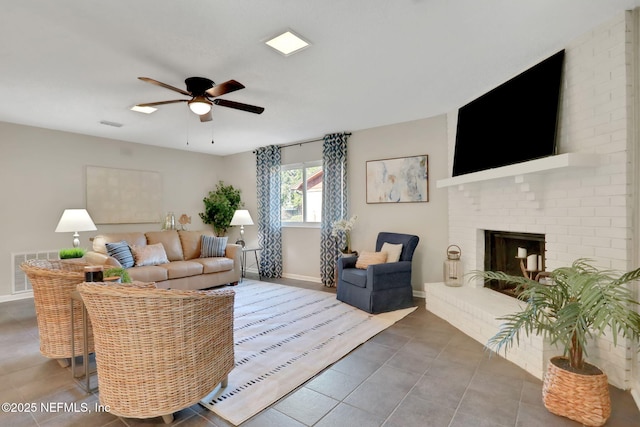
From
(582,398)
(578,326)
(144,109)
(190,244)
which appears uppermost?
(144,109)

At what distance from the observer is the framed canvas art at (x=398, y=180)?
4.60 meters

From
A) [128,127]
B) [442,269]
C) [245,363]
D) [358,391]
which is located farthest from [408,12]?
[128,127]

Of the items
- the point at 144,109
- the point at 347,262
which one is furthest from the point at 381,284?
the point at 144,109

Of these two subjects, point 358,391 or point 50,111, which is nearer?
point 358,391

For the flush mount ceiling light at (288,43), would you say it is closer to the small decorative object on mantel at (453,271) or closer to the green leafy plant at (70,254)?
the small decorative object on mantel at (453,271)

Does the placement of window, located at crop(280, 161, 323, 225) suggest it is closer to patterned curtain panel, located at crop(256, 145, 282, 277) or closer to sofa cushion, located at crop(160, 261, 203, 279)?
patterned curtain panel, located at crop(256, 145, 282, 277)

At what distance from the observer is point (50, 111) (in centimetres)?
407

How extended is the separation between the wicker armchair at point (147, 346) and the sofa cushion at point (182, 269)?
288 centimetres

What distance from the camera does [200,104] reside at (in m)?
3.02

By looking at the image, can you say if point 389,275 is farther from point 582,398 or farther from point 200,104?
point 200,104

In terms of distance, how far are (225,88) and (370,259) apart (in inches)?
109

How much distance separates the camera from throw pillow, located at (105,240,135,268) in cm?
430

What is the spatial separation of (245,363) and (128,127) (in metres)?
4.15

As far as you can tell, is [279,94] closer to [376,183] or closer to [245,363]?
[376,183]
